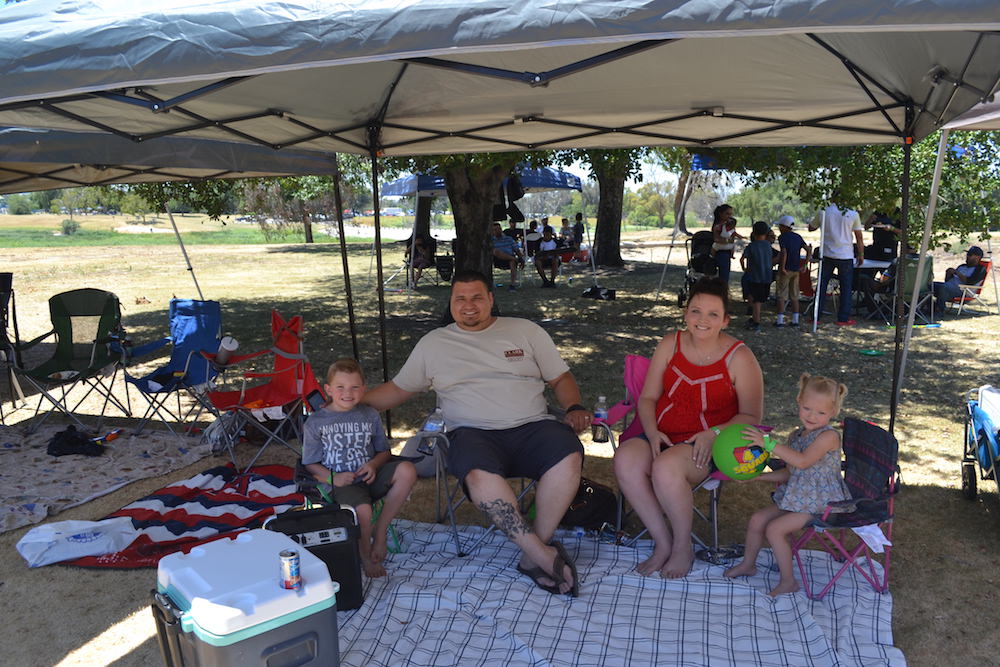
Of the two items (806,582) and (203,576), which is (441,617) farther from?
(806,582)

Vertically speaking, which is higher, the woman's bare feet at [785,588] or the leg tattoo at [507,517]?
the leg tattoo at [507,517]

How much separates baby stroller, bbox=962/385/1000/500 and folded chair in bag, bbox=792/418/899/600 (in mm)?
715

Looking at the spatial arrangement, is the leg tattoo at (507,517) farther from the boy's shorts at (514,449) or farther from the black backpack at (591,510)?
the black backpack at (591,510)

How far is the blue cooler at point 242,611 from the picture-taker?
195cm

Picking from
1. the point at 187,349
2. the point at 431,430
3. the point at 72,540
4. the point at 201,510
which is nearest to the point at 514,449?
the point at 431,430

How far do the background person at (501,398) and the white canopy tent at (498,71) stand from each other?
1088mm

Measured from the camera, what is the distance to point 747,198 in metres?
53.9

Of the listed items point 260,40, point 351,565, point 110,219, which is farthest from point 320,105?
point 110,219

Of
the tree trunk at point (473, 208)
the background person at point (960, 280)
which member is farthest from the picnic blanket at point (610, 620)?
the background person at point (960, 280)

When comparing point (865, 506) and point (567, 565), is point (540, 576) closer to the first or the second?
point (567, 565)

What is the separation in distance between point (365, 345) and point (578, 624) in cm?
589

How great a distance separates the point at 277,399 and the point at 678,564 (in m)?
2.52

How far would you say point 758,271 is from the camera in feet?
29.0

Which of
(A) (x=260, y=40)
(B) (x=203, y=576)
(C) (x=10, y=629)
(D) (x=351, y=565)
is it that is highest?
(A) (x=260, y=40)
